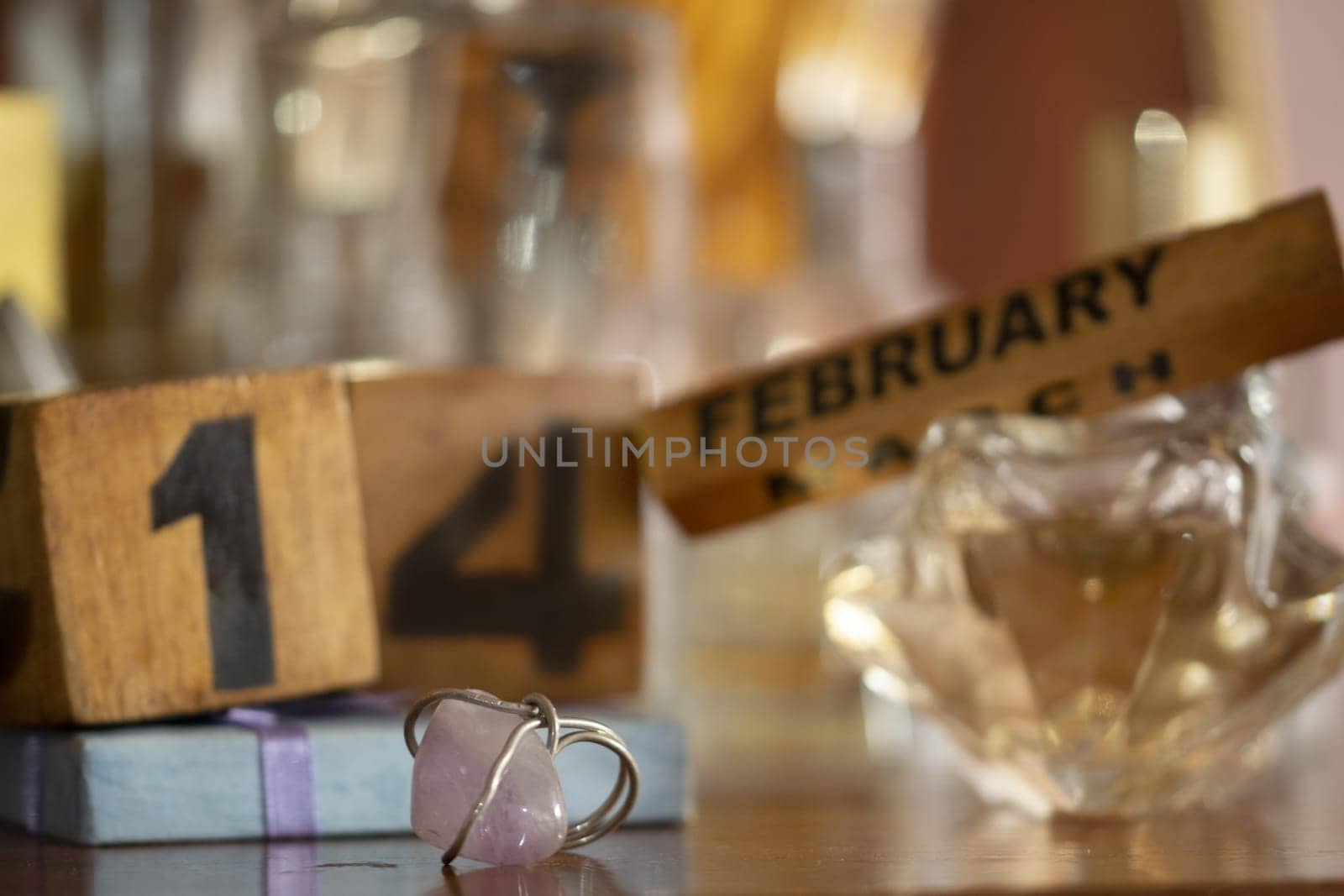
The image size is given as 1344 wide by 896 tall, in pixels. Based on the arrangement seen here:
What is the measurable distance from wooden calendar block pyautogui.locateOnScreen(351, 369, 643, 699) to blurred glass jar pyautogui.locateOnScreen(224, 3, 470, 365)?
0.29m

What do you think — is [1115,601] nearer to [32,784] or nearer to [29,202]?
[32,784]

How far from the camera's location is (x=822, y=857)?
33 centimetres

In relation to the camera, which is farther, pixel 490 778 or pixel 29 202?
pixel 29 202

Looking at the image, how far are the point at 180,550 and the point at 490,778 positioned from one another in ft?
0.44

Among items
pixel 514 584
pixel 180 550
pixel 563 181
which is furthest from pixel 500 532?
pixel 563 181

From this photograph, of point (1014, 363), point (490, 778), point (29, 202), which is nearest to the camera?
point (490, 778)

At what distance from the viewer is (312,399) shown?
16.6 inches

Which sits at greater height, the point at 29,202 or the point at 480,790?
the point at 29,202

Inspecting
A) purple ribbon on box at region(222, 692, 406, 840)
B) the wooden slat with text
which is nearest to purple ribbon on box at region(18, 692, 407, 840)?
purple ribbon on box at region(222, 692, 406, 840)

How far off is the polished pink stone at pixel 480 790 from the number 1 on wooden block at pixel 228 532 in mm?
94

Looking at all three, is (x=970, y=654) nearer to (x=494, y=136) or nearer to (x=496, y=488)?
(x=496, y=488)

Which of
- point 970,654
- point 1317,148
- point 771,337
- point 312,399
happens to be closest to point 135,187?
point 771,337

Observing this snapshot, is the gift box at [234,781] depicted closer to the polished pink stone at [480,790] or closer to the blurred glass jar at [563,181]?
the polished pink stone at [480,790]

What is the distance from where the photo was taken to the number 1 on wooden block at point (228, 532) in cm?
40
